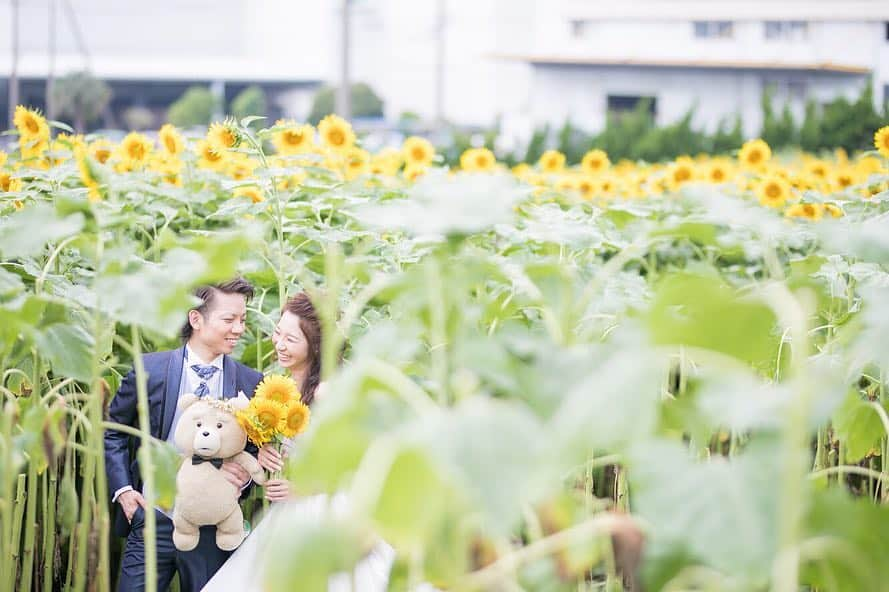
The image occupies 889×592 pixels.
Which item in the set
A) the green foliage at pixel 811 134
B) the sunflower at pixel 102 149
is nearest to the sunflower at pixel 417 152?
the sunflower at pixel 102 149

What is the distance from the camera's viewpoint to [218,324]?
2.13 meters

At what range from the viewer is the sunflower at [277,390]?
74.8 inches

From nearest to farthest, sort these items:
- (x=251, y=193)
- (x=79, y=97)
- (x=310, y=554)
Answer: (x=310, y=554) < (x=251, y=193) < (x=79, y=97)

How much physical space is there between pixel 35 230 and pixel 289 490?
880mm

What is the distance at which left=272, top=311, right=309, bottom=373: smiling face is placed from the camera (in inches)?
83.7

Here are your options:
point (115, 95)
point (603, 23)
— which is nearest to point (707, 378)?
point (603, 23)

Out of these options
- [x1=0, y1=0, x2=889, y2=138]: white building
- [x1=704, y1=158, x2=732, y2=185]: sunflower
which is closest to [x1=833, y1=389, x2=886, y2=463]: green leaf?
[x1=704, y1=158, x2=732, y2=185]: sunflower

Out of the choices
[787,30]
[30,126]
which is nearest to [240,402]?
[30,126]

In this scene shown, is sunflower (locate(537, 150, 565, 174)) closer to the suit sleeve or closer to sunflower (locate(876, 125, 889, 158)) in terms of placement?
sunflower (locate(876, 125, 889, 158))

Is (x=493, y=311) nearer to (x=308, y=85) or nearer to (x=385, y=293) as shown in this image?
(x=385, y=293)

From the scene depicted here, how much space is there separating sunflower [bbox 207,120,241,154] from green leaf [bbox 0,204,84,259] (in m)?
1.06

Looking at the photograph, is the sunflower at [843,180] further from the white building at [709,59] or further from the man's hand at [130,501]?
the white building at [709,59]

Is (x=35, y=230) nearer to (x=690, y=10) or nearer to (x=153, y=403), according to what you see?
(x=153, y=403)

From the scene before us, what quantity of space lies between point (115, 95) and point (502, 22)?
559 inches
